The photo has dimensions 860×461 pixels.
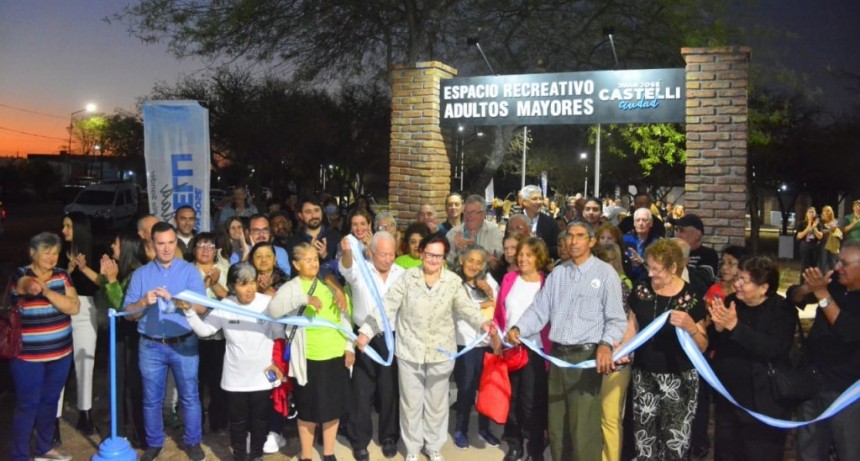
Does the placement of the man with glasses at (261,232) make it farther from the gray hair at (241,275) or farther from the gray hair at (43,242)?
the gray hair at (43,242)

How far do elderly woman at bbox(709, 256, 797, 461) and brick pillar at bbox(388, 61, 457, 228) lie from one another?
16.3ft

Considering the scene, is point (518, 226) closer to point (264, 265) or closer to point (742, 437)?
point (264, 265)

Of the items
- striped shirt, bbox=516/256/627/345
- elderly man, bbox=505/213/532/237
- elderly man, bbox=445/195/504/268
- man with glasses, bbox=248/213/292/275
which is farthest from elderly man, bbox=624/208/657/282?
man with glasses, bbox=248/213/292/275

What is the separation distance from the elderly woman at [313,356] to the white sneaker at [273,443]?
379 mm

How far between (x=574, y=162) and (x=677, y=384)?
35.4 m

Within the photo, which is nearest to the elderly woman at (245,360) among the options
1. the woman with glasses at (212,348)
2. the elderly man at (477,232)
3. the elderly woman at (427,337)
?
the woman with glasses at (212,348)

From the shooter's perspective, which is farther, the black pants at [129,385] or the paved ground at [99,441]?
the black pants at [129,385]

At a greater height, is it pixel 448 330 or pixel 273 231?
pixel 273 231

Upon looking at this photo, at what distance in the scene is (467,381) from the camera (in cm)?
570

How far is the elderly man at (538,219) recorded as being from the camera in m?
7.73

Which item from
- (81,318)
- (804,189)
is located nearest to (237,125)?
(81,318)

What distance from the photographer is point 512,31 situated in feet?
52.6

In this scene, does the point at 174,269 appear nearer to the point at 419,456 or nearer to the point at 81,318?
the point at 81,318

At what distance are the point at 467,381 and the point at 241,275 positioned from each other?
6.62ft
